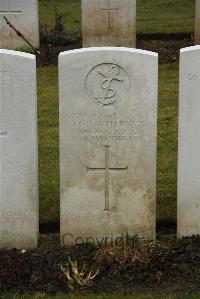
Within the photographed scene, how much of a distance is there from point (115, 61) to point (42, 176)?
2.07 m

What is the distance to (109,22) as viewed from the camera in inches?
476

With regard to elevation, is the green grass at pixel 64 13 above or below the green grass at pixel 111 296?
above

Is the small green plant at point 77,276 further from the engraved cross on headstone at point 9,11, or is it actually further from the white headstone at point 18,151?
the engraved cross on headstone at point 9,11

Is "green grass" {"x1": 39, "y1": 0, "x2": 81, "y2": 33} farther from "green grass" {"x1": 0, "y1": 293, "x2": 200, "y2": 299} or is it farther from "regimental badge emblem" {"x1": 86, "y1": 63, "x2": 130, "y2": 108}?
"green grass" {"x1": 0, "y1": 293, "x2": 200, "y2": 299}

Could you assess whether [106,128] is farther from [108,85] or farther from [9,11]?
[9,11]

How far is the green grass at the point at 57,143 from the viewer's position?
6.73 metres

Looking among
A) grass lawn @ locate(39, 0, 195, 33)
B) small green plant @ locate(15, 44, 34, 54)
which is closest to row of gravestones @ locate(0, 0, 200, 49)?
small green plant @ locate(15, 44, 34, 54)

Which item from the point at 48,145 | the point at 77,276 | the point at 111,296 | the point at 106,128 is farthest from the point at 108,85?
the point at 48,145

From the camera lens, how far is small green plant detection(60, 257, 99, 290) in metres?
5.32

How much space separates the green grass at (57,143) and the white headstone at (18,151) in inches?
22.1

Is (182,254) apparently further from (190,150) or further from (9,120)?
(9,120)

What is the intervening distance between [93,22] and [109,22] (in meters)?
0.25

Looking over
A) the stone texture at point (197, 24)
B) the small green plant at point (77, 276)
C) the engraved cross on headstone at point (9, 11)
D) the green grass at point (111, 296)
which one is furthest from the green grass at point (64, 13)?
the green grass at point (111, 296)

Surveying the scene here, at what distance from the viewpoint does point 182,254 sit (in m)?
5.63
